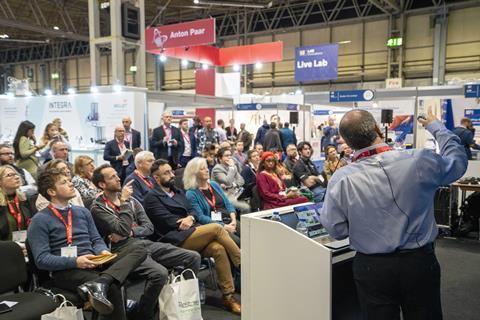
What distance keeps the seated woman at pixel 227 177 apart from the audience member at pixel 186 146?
1.79m

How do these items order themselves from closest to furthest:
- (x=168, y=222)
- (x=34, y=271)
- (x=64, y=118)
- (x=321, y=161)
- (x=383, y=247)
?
(x=383, y=247) < (x=34, y=271) < (x=168, y=222) < (x=64, y=118) < (x=321, y=161)

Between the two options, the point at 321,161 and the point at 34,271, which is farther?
the point at 321,161

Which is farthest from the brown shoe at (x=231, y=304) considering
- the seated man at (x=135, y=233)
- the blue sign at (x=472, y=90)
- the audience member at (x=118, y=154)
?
the blue sign at (x=472, y=90)

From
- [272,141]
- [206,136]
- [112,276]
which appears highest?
[206,136]

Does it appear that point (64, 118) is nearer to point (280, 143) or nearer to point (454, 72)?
point (280, 143)

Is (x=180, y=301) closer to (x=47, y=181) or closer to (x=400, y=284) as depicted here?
(x=47, y=181)

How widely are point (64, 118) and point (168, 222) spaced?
18.7 ft

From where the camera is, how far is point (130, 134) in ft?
21.7

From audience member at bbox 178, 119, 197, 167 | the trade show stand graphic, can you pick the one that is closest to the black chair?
the trade show stand graphic

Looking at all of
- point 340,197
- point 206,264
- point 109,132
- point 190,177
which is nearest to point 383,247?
point 340,197

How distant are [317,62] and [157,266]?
10.1 meters

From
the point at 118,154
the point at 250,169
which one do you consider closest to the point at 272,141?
the point at 250,169

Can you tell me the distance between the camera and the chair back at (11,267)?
8.49ft

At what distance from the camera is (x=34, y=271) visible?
282cm
